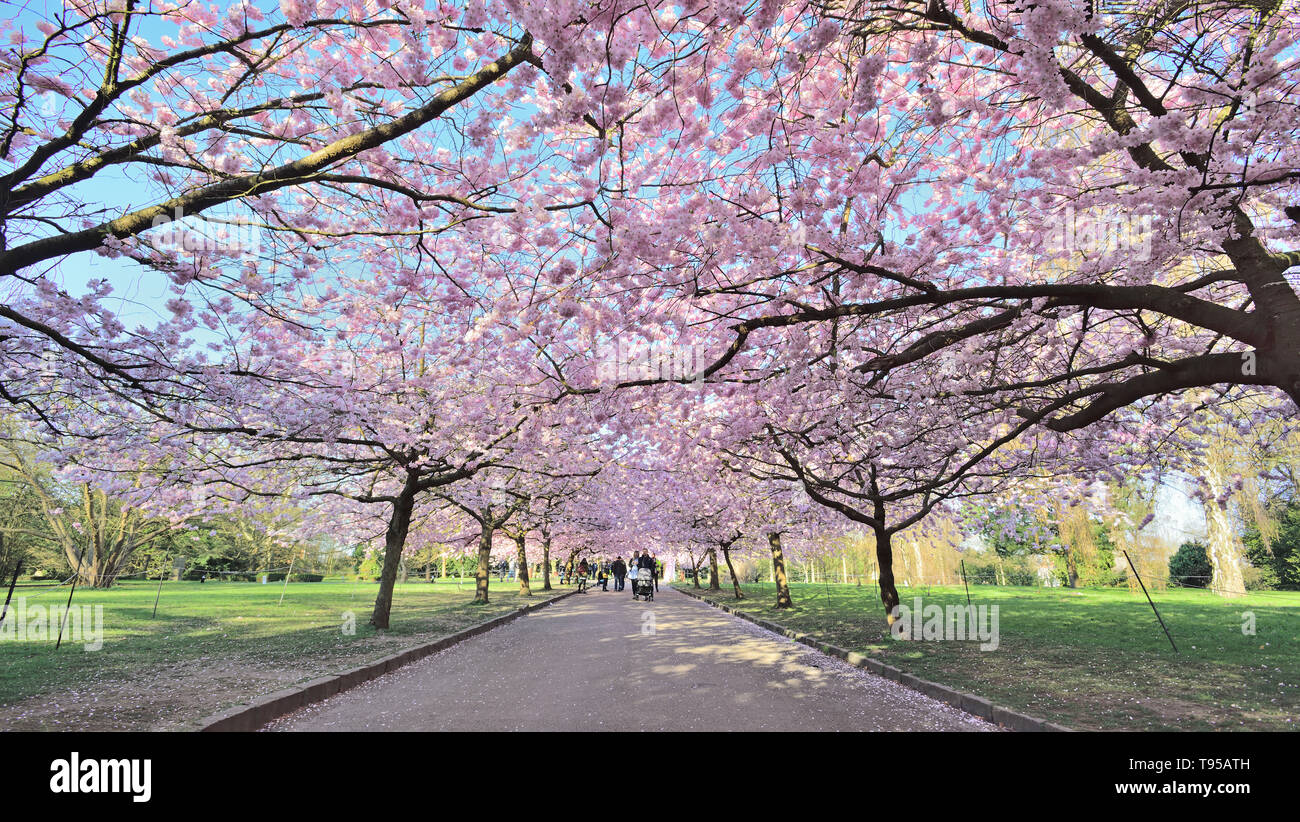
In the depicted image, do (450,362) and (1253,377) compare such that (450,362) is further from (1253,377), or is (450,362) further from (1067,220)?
(1253,377)

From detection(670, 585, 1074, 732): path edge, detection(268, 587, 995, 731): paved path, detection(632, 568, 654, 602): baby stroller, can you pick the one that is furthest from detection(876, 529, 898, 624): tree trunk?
detection(632, 568, 654, 602): baby stroller

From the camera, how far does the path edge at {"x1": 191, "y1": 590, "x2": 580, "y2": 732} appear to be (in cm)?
525

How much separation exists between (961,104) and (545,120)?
380 centimetres

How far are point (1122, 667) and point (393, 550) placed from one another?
43.3 ft

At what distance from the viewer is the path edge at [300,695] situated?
5254mm

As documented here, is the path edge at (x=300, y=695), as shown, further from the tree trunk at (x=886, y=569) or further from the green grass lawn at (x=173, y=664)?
the tree trunk at (x=886, y=569)

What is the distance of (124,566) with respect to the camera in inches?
1580

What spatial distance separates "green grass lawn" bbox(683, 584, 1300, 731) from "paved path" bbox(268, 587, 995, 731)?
2.82ft

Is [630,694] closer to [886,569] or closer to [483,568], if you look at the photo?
[886,569]

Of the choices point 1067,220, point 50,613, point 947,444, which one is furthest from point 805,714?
point 50,613

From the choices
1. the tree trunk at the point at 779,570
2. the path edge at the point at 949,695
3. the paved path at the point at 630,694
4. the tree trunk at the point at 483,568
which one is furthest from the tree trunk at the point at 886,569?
the tree trunk at the point at 483,568

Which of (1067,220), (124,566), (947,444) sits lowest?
(124,566)

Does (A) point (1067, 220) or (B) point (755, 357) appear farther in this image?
(B) point (755, 357)

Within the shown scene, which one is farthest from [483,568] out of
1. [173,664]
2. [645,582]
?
[173,664]
